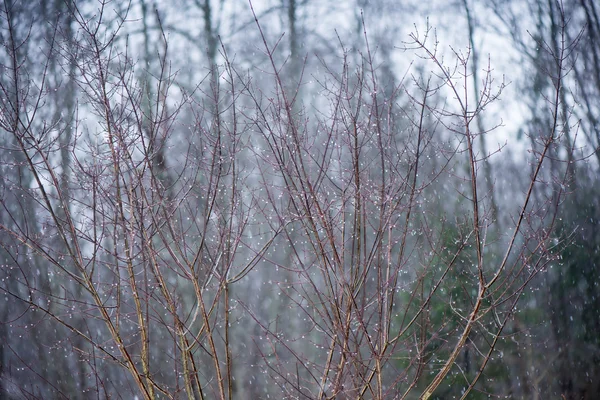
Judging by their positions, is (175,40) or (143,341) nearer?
(143,341)

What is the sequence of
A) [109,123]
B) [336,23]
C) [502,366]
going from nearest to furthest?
[109,123] → [502,366] → [336,23]

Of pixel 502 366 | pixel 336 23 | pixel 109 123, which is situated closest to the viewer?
pixel 109 123

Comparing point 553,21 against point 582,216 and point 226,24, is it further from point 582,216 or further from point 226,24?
point 226,24

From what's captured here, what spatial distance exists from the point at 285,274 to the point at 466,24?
222 centimetres

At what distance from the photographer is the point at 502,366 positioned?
4105 mm

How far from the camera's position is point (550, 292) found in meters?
4.15

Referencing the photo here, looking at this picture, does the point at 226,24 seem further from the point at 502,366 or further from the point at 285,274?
the point at 502,366

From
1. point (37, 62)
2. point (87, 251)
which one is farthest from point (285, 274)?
point (37, 62)

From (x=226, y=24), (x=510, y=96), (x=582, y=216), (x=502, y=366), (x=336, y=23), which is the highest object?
(x=226, y=24)

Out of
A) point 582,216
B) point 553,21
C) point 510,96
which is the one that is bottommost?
point 582,216

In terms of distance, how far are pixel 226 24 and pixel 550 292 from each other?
3021 millimetres

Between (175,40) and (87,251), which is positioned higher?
(175,40)

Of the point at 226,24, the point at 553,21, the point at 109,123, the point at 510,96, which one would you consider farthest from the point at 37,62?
the point at 553,21

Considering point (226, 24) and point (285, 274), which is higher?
point (226, 24)
